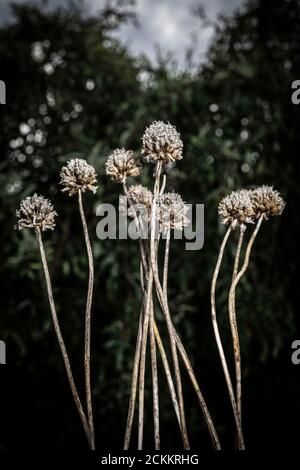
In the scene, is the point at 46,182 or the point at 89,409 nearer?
the point at 89,409

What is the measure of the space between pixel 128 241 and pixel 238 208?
3.09 ft

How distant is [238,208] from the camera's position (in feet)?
1.39

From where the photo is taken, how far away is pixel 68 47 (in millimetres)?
1515

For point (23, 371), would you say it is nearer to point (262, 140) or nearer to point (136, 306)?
point (136, 306)

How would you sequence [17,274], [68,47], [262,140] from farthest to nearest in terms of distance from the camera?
[68,47] < [262,140] < [17,274]

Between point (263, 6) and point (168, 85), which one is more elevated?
point (263, 6)

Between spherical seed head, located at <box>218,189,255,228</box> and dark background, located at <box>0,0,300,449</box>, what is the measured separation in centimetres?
88

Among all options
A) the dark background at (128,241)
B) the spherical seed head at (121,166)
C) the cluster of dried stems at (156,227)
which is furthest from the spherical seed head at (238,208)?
the dark background at (128,241)

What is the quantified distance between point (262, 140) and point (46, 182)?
787mm

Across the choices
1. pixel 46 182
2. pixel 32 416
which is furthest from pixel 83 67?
pixel 32 416

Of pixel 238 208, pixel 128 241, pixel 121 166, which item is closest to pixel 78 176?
pixel 121 166

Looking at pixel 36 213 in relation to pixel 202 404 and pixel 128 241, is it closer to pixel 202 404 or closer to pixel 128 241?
pixel 202 404

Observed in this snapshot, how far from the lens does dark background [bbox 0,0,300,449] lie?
1324 millimetres

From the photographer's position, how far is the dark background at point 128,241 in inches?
52.1
